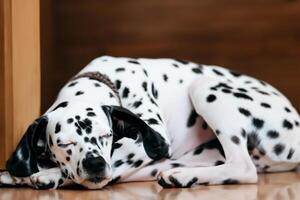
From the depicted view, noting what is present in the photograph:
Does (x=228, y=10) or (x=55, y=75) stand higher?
(x=228, y=10)

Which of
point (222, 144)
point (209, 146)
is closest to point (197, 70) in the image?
point (209, 146)

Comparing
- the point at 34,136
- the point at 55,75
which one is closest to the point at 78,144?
the point at 34,136

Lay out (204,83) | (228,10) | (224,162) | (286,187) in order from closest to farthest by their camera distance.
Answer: (286,187)
(224,162)
(204,83)
(228,10)

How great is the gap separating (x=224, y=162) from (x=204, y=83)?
319mm

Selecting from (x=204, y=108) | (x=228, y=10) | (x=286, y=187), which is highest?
(x=228, y=10)

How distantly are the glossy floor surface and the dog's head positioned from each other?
0.05 meters

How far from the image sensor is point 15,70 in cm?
244

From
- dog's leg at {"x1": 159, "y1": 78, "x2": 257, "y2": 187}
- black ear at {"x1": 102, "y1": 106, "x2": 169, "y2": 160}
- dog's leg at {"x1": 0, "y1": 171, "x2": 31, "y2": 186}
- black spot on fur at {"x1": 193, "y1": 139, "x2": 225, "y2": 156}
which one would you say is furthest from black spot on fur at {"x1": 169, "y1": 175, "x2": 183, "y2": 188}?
dog's leg at {"x1": 0, "y1": 171, "x2": 31, "y2": 186}

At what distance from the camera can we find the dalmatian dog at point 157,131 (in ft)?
7.48

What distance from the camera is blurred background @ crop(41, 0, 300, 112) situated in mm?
3322

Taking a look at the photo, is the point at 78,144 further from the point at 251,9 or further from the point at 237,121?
the point at 251,9

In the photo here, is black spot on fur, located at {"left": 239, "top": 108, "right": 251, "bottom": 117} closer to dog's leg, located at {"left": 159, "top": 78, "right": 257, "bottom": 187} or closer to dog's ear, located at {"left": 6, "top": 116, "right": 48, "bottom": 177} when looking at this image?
dog's leg, located at {"left": 159, "top": 78, "right": 257, "bottom": 187}

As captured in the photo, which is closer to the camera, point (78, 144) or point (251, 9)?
point (78, 144)

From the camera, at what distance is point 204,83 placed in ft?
8.84
